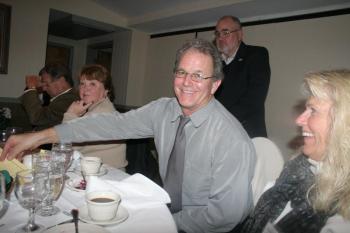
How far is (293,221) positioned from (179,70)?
88 cm

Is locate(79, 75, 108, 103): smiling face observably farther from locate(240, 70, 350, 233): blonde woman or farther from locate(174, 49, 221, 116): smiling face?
locate(240, 70, 350, 233): blonde woman

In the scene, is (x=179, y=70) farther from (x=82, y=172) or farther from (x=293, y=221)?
(x=293, y=221)

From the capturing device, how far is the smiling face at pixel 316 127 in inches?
45.3

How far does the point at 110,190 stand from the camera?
1.23 metres

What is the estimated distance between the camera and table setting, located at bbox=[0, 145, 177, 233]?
3.37 ft

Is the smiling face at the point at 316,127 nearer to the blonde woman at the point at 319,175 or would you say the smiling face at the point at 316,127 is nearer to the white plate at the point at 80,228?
the blonde woman at the point at 319,175

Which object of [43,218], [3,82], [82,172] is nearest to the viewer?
[43,218]

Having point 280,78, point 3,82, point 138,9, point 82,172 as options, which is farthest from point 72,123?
point 138,9

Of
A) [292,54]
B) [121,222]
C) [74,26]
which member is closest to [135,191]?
[121,222]

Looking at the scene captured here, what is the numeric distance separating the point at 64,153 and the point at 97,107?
73 cm

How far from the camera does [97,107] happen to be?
229cm

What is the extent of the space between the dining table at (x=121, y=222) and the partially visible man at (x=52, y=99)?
5.54 ft

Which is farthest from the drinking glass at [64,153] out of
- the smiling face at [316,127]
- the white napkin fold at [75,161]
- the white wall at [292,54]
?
the white wall at [292,54]

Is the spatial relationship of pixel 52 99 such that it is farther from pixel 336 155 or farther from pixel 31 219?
pixel 336 155
